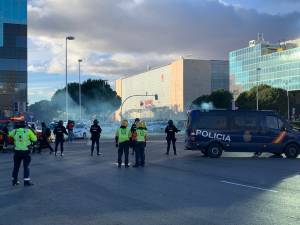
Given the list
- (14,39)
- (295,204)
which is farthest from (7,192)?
(14,39)

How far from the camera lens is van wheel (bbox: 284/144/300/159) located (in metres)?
22.6

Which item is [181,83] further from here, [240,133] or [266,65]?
[240,133]

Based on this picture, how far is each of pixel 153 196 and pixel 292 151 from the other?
1365cm

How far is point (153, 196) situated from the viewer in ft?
34.9

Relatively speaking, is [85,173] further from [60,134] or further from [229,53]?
[229,53]

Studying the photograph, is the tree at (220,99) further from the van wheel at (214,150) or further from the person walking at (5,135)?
the van wheel at (214,150)

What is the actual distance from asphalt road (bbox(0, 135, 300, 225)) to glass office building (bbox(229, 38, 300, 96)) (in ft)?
331

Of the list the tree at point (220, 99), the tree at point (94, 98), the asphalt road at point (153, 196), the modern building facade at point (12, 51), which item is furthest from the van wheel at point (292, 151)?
the tree at point (220, 99)

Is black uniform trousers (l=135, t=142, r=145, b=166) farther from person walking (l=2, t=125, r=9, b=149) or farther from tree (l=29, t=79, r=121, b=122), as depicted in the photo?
tree (l=29, t=79, r=121, b=122)

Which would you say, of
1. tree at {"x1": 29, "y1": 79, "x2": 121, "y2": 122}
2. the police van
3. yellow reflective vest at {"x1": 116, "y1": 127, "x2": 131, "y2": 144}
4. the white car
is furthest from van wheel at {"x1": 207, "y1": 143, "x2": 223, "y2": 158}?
tree at {"x1": 29, "y1": 79, "x2": 121, "y2": 122}

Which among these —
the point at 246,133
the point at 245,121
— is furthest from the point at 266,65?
the point at 246,133

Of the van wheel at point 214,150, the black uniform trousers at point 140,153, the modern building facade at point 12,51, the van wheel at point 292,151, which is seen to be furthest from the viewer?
the modern building facade at point 12,51

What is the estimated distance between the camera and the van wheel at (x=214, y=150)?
22.3 m

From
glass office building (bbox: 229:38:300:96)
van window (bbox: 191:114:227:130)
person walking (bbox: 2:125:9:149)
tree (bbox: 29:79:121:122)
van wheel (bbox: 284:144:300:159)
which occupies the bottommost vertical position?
van wheel (bbox: 284:144:300:159)
